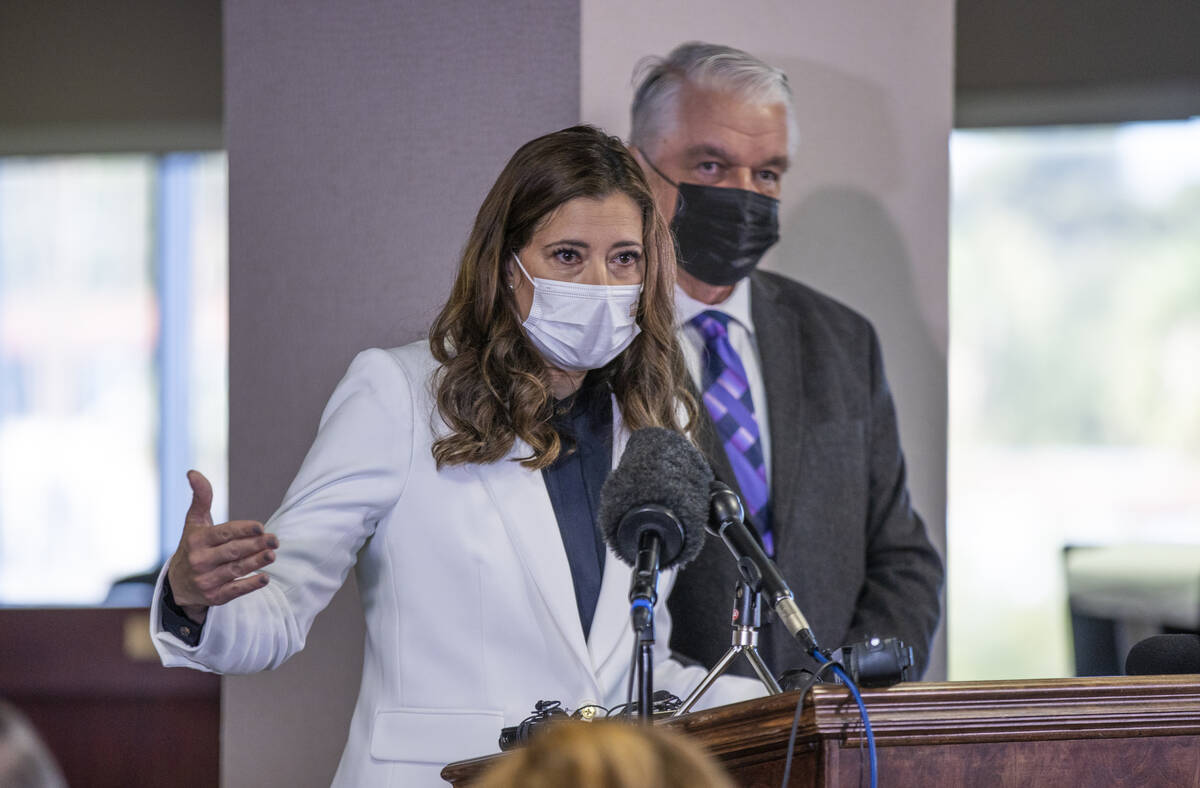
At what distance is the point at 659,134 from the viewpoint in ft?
9.56

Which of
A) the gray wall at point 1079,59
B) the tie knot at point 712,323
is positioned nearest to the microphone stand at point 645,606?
the tie knot at point 712,323

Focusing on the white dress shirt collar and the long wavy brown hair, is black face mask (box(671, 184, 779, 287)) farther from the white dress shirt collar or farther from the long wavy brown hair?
the long wavy brown hair

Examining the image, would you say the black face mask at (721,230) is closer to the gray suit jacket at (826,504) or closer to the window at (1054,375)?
the gray suit jacket at (826,504)

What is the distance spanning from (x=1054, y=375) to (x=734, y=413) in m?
3.57

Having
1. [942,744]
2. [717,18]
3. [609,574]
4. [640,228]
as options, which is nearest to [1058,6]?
[717,18]

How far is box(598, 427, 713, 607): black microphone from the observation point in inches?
53.9

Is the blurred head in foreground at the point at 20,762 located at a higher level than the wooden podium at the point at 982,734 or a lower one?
higher

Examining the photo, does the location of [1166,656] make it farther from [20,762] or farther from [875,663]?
[20,762]

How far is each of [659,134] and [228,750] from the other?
1701 millimetres

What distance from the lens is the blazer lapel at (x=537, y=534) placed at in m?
2.11

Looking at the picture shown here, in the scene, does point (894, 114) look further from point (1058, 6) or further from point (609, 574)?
point (1058, 6)

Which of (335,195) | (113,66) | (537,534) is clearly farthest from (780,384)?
(113,66)

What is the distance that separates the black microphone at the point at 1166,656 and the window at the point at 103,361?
5857 mm

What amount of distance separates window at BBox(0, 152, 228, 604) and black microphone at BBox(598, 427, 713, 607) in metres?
5.97
